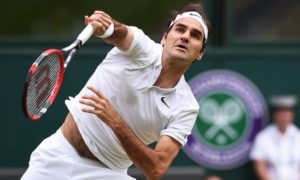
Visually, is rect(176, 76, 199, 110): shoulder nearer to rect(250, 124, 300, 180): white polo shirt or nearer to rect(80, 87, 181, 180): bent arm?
rect(80, 87, 181, 180): bent arm

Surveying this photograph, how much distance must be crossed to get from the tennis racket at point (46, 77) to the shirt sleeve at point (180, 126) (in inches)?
26.5

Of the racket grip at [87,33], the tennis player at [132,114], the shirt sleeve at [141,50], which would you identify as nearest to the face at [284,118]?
the tennis player at [132,114]

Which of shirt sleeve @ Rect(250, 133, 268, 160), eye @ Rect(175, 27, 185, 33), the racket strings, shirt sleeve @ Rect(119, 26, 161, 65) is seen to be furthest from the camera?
shirt sleeve @ Rect(250, 133, 268, 160)

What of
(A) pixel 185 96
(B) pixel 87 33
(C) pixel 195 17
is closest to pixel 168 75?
(A) pixel 185 96

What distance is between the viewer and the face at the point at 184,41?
5.43 m

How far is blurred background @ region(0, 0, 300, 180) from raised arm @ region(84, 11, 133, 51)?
13.5 feet

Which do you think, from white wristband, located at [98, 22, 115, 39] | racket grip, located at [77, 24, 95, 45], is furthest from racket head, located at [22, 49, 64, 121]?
white wristband, located at [98, 22, 115, 39]

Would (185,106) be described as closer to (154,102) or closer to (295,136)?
(154,102)

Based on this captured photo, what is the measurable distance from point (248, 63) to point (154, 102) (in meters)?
4.24

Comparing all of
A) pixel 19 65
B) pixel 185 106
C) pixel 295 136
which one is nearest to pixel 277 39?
pixel 295 136

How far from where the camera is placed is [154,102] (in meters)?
5.46

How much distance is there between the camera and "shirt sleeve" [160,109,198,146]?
543 cm

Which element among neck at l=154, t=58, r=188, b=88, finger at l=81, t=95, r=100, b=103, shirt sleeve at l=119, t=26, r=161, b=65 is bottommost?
neck at l=154, t=58, r=188, b=88

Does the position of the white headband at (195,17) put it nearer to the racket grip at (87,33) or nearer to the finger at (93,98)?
the racket grip at (87,33)
